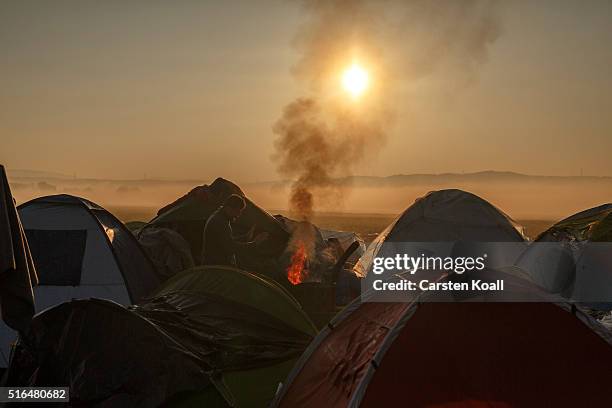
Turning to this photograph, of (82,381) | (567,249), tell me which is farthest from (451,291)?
(567,249)

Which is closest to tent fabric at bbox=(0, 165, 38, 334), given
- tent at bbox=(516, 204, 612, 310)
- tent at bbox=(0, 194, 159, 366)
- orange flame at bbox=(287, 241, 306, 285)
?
tent at bbox=(0, 194, 159, 366)

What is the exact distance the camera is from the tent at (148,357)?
695cm

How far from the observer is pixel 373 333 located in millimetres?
6445

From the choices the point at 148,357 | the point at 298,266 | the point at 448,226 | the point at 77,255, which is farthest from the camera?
the point at 448,226

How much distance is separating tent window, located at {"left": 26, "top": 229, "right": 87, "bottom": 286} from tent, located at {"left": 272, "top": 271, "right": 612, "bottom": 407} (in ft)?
20.0

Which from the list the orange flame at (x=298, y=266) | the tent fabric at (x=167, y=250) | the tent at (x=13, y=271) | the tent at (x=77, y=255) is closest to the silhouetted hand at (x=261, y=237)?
the orange flame at (x=298, y=266)

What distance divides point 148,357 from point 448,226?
425 inches

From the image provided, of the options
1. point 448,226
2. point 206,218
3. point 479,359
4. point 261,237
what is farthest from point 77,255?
point 448,226

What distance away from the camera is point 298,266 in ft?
50.1

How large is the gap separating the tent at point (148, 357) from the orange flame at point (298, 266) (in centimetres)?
619

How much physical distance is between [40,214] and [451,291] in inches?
304

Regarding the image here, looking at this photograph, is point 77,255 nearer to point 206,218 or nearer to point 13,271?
point 206,218

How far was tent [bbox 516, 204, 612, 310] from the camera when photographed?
13.2 meters

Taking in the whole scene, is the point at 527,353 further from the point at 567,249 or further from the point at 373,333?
the point at 567,249
